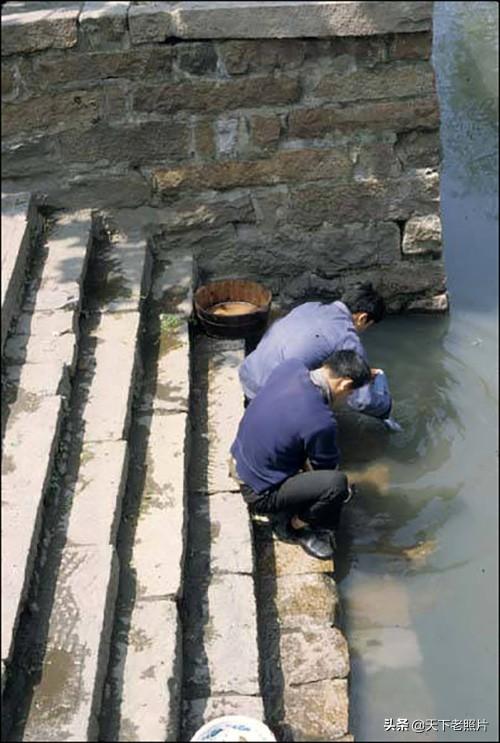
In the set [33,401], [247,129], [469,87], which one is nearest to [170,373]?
[33,401]

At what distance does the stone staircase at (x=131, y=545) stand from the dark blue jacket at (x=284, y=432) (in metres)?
0.22

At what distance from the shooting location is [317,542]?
4.56 metres

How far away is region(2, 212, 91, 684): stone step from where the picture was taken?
361 centimetres

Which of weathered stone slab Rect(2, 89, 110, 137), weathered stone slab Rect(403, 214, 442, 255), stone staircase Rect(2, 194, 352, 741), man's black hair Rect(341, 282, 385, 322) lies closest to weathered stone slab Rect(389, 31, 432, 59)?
weathered stone slab Rect(403, 214, 442, 255)

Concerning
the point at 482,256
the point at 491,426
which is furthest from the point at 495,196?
the point at 491,426

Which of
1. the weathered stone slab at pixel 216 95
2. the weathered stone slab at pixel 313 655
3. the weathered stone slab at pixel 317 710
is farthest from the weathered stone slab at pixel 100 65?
the weathered stone slab at pixel 317 710

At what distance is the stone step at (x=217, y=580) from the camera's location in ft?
12.2

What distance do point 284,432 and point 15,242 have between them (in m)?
1.91

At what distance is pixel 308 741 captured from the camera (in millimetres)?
3734

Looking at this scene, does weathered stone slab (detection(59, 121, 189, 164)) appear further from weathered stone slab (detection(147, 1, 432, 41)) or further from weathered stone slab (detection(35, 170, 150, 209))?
weathered stone slab (detection(147, 1, 432, 41))

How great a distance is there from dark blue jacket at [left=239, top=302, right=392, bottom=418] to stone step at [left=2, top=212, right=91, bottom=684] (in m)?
0.98

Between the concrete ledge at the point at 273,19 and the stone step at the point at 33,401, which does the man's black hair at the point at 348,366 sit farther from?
the concrete ledge at the point at 273,19

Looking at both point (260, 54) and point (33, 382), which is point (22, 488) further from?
point (260, 54)

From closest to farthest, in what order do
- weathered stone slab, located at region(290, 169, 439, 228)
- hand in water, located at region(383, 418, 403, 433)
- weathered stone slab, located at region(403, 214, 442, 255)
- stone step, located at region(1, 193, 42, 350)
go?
stone step, located at region(1, 193, 42, 350) → hand in water, located at region(383, 418, 403, 433) → weathered stone slab, located at region(290, 169, 439, 228) → weathered stone slab, located at region(403, 214, 442, 255)
